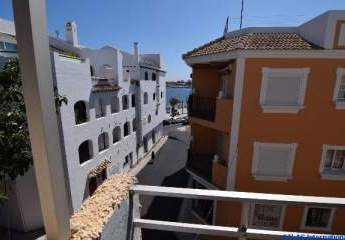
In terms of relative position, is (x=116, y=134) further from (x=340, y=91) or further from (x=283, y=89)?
(x=340, y=91)

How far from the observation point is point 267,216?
31.7 ft

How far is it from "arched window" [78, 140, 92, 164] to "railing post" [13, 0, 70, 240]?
15187mm

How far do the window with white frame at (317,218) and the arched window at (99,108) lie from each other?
15352 millimetres

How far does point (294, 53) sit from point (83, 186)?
15.0m

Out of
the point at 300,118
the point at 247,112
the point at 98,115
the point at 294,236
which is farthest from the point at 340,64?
the point at 98,115

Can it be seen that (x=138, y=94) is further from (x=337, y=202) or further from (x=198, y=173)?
(x=337, y=202)

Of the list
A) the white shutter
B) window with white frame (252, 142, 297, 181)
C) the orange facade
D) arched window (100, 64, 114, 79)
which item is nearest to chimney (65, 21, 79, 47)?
arched window (100, 64, 114, 79)

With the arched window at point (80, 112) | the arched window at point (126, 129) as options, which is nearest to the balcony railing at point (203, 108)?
the arched window at point (80, 112)

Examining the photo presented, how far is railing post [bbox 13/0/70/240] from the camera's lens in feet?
4.26

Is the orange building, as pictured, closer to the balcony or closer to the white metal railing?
the balcony

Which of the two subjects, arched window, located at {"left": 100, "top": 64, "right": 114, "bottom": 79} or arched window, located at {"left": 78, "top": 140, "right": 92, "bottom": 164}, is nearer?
arched window, located at {"left": 78, "top": 140, "right": 92, "bottom": 164}

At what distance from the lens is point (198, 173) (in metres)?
11.4

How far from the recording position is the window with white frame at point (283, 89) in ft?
27.8

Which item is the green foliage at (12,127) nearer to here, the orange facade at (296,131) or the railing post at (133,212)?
the railing post at (133,212)
